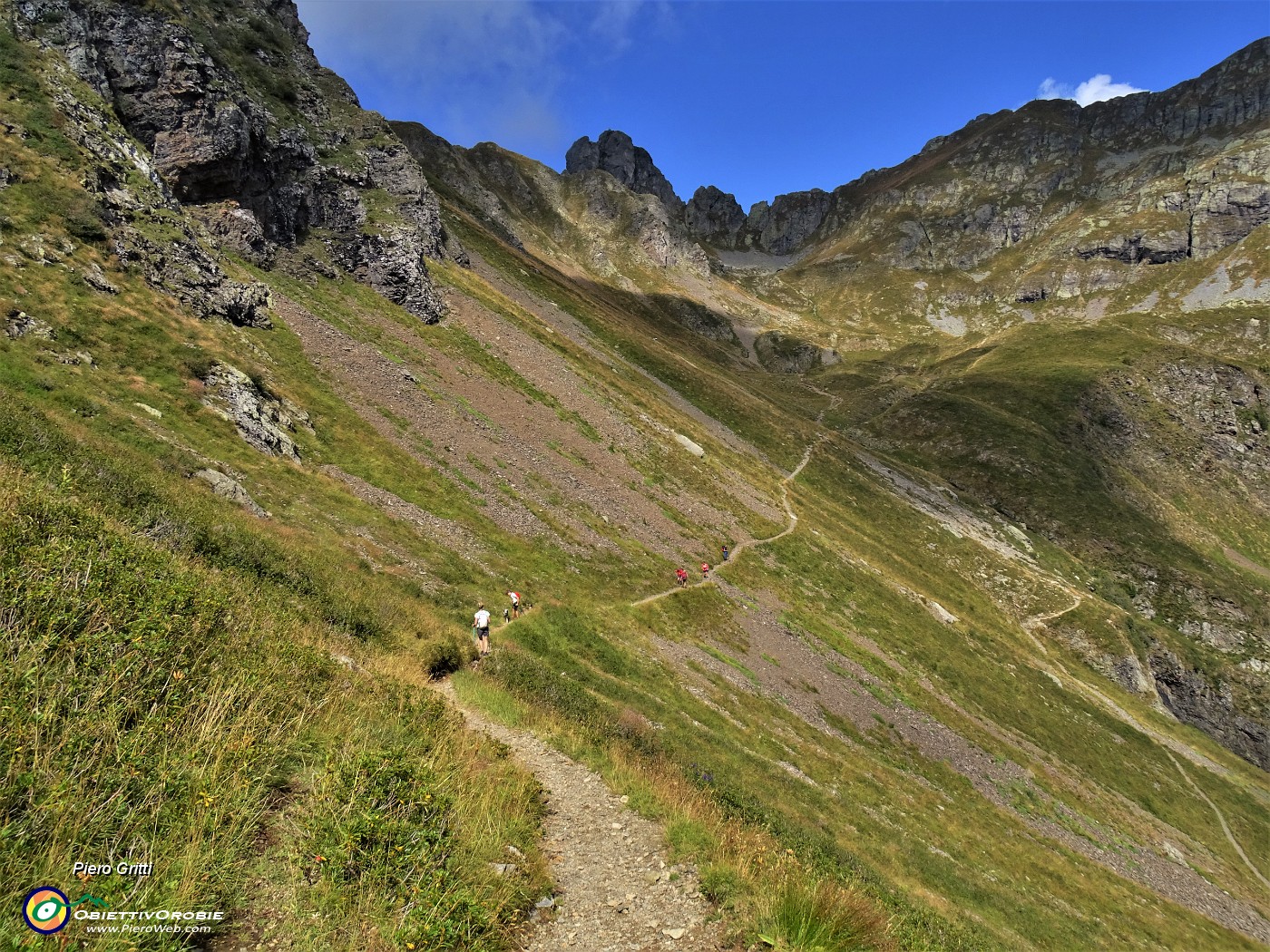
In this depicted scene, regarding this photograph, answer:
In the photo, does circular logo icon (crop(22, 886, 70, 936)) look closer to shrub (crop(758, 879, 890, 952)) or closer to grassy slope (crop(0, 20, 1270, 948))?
grassy slope (crop(0, 20, 1270, 948))

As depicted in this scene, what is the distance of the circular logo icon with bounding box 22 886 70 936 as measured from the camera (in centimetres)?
386

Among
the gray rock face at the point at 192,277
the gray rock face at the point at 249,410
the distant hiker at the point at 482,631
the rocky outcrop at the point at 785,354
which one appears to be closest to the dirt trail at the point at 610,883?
the distant hiker at the point at 482,631

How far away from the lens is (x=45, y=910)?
3926mm

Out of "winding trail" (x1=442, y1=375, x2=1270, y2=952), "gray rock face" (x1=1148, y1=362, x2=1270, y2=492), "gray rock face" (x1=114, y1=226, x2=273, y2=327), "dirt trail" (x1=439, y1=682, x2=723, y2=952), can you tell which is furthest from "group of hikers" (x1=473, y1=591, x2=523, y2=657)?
"gray rock face" (x1=1148, y1=362, x2=1270, y2=492)

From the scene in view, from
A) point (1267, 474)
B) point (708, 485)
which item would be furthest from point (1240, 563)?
point (708, 485)

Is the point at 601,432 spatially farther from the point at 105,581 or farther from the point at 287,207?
the point at 105,581

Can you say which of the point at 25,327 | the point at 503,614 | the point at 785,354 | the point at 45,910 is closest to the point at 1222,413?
the point at 785,354

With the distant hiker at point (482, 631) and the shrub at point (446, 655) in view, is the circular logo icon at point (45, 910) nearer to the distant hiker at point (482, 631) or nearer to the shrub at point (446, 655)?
the shrub at point (446, 655)

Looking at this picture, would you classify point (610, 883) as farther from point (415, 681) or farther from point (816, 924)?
point (415, 681)

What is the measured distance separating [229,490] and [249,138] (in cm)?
4290

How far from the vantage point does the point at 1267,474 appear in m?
115

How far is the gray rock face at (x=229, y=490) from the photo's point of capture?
66.1 ft

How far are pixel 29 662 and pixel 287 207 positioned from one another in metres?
57.9

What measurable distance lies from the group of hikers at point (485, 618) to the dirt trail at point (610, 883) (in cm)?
848
